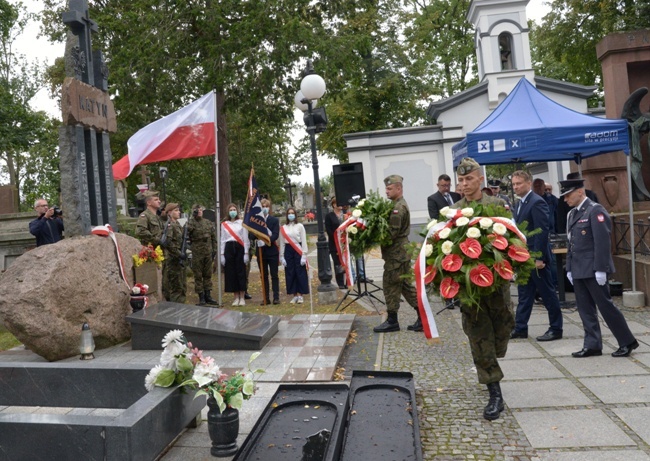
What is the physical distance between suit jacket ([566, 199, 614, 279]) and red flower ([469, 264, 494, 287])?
2392 millimetres

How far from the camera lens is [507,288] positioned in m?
4.78

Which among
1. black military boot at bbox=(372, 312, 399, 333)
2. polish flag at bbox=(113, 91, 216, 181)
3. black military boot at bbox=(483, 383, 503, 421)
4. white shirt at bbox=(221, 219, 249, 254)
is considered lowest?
black military boot at bbox=(483, 383, 503, 421)

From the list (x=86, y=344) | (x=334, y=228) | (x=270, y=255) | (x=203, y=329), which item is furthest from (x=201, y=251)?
(x=86, y=344)

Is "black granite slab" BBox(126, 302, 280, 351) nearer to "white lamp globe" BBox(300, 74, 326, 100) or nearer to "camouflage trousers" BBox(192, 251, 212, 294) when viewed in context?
"camouflage trousers" BBox(192, 251, 212, 294)

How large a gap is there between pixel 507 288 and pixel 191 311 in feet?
16.3

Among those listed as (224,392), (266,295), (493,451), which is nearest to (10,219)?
(266,295)

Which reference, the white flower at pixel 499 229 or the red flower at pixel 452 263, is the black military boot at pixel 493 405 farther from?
the white flower at pixel 499 229

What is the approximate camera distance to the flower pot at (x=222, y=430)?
4062 millimetres

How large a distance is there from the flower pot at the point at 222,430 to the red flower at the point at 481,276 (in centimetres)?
207

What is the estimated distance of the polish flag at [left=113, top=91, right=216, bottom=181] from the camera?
10797mm

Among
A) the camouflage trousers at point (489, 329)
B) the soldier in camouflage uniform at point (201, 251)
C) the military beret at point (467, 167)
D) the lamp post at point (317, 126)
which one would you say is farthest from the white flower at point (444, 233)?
the soldier in camouflage uniform at point (201, 251)

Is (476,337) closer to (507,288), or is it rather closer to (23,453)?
(507,288)

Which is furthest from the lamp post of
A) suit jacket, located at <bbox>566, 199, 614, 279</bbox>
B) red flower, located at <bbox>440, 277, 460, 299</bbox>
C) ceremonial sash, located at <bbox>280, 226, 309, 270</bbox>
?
red flower, located at <bbox>440, 277, 460, 299</bbox>

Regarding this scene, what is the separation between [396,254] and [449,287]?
11.7ft
